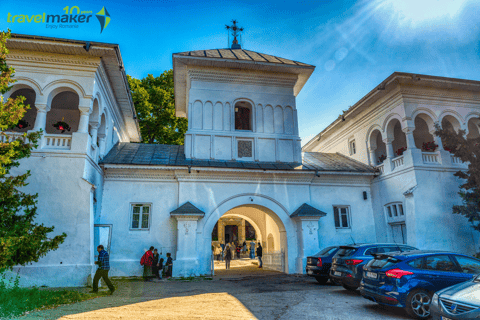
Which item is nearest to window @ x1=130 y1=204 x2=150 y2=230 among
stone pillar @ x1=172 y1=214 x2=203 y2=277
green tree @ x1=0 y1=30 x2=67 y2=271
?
stone pillar @ x1=172 y1=214 x2=203 y2=277

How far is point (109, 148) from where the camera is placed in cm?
1667

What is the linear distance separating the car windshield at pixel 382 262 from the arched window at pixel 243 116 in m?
11.0

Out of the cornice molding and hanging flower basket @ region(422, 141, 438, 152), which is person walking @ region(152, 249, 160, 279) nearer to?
the cornice molding

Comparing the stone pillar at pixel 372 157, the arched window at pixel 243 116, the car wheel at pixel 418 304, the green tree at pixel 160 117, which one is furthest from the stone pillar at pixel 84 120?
the stone pillar at pixel 372 157

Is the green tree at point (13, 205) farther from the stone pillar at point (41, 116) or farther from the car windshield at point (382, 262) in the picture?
the car windshield at point (382, 262)

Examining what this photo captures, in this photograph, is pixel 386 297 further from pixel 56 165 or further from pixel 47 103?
pixel 47 103

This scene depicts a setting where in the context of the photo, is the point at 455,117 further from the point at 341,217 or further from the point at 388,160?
the point at 341,217

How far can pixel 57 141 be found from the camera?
12.2 meters

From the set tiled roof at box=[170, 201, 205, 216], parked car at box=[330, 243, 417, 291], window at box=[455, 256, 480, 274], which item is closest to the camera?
window at box=[455, 256, 480, 274]

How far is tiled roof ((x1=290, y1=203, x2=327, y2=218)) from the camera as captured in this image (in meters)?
15.2

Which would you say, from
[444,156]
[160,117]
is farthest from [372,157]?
[160,117]

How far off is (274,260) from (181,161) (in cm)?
733

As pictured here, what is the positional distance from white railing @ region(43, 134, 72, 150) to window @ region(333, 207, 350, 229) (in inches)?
508

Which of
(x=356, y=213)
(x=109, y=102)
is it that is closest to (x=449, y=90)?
(x=356, y=213)
